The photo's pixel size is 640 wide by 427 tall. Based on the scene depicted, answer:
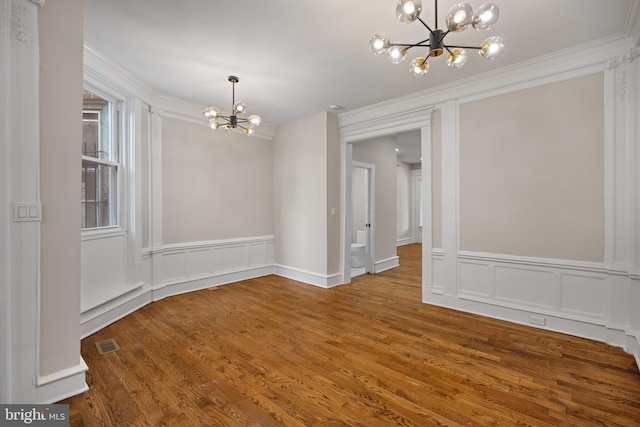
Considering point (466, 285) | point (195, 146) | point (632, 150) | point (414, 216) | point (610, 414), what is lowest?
point (610, 414)

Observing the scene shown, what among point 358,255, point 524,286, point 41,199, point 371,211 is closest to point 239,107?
point 41,199

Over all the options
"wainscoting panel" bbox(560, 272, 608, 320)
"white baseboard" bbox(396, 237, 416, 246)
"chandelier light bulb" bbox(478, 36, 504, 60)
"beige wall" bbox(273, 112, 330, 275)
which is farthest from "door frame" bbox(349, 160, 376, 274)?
"white baseboard" bbox(396, 237, 416, 246)

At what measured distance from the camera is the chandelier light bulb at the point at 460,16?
5.65ft

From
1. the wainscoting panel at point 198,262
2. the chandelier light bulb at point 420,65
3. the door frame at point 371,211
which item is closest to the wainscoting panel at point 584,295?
the chandelier light bulb at point 420,65

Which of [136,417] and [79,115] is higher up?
[79,115]

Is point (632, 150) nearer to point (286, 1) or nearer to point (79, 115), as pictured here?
point (286, 1)

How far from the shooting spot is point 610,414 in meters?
1.88

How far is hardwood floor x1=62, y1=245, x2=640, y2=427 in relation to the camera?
A: 188 centimetres

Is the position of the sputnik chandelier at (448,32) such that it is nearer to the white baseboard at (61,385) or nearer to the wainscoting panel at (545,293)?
the wainscoting panel at (545,293)

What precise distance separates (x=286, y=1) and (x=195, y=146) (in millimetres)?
3008

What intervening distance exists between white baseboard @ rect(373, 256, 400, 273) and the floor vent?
4437 millimetres

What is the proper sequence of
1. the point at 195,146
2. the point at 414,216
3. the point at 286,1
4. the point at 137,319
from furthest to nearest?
the point at 414,216 → the point at 195,146 → the point at 137,319 → the point at 286,1

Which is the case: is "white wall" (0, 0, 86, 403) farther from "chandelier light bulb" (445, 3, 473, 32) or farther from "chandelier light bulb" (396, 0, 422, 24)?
"chandelier light bulb" (445, 3, 473, 32)

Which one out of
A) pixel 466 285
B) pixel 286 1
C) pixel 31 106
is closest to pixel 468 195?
pixel 466 285
